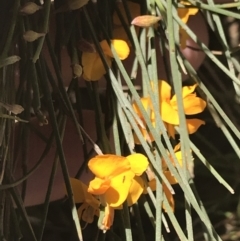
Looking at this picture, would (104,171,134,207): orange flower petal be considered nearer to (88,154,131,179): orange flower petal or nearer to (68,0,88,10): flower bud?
(88,154,131,179): orange flower petal

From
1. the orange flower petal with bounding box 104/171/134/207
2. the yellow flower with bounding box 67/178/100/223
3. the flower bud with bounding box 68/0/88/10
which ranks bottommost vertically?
the yellow flower with bounding box 67/178/100/223

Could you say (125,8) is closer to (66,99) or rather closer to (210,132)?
(66,99)


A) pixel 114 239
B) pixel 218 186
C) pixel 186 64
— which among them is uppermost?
pixel 186 64

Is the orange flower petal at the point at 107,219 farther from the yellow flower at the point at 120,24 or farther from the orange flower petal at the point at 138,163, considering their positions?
the yellow flower at the point at 120,24

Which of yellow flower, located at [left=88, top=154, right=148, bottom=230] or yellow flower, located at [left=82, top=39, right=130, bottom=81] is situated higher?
yellow flower, located at [left=82, top=39, right=130, bottom=81]

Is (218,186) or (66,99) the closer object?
(66,99)

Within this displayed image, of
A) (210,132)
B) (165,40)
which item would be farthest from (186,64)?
(210,132)

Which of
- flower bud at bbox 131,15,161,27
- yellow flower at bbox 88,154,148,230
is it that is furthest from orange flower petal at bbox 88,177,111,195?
flower bud at bbox 131,15,161,27
